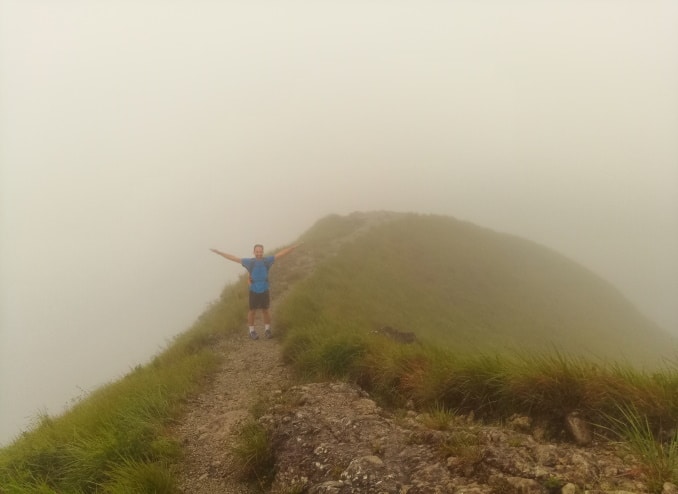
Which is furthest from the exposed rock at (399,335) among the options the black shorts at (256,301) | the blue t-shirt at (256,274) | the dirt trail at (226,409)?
the blue t-shirt at (256,274)

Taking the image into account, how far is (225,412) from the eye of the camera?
9594mm

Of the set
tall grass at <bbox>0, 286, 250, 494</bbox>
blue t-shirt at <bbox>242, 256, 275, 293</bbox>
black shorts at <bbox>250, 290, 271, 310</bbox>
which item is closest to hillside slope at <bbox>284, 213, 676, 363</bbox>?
black shorts at <bbox>250, 290, 271, 310</bbox>

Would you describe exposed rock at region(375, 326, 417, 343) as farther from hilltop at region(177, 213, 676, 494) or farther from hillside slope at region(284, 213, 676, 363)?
hilltop at region(177, 213, 676, 494)

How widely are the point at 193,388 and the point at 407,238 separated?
28.3 m

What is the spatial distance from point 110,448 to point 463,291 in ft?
85.5

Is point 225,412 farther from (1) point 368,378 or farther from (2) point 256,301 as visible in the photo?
(2) point 256,301

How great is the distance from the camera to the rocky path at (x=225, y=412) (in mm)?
6988

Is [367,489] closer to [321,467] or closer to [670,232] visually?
[321,467]

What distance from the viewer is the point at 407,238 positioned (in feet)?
123

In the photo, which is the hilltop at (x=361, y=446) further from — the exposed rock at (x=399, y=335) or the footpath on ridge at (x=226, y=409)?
the exposed rock at (x=399, y=335)

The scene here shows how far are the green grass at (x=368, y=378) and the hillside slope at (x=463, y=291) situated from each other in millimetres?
177

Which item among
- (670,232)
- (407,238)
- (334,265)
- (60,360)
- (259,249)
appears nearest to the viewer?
(259,249)

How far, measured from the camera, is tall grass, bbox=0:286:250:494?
6590 mm

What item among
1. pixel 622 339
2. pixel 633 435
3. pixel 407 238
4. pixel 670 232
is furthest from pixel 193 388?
pixel 670 232
